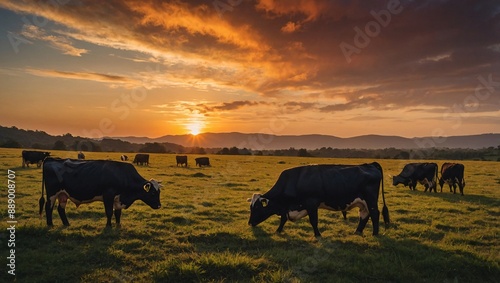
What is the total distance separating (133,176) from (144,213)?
2.34m

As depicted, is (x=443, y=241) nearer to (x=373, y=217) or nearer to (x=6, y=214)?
(x=373, y=217)

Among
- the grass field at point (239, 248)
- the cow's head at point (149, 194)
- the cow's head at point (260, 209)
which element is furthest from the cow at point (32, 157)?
the cow's head at point (260, 209)

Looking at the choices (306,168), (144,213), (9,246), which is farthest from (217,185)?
(9,246)

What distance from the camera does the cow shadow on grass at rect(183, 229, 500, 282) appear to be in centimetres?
741

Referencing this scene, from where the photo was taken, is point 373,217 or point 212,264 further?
point 373,217

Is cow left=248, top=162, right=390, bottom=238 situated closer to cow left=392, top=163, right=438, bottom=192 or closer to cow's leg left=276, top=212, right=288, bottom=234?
cow's leg left=276, top=212, right=288, bottom=234

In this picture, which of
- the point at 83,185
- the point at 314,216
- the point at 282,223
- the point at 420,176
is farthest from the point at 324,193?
the point at 420,176

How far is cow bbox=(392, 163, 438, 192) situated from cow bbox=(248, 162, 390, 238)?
15.5m

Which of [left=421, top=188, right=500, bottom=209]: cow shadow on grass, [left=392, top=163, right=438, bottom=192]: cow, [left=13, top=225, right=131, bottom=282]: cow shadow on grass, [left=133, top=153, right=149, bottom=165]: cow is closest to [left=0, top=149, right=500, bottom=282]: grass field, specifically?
[left=13, top=225, right=131, bottom=282]: cow shadow on grass

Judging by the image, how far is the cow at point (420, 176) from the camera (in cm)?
2384

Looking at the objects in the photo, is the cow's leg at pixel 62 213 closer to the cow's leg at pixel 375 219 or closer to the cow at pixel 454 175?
the cow's leg at pixel 375 219

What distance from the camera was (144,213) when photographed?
13523mm

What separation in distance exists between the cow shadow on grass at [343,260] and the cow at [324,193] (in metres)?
0.88

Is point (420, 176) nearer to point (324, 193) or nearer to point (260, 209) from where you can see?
point (324, 193)
